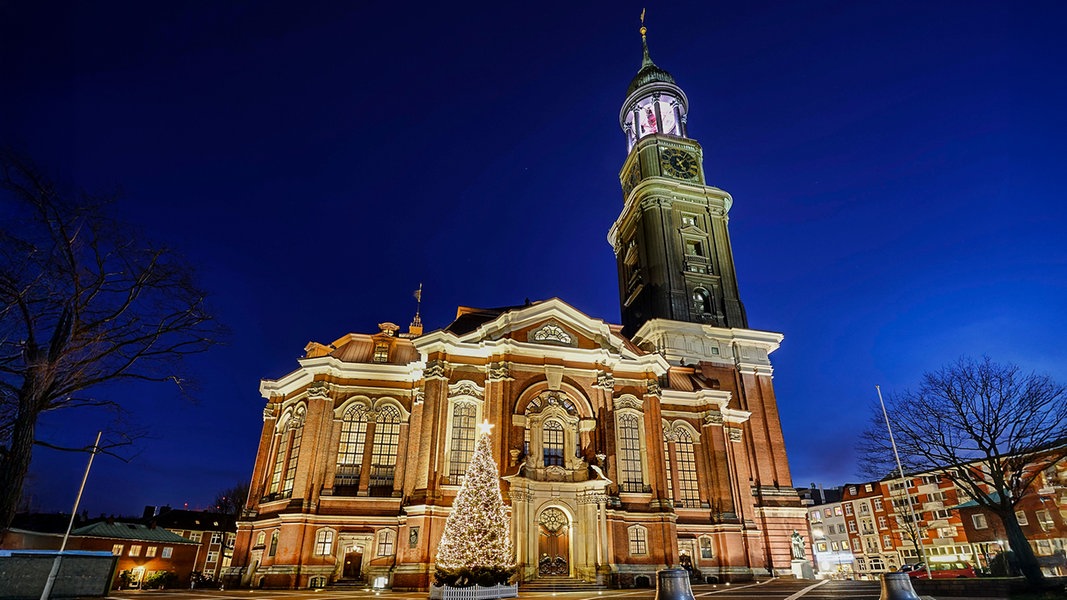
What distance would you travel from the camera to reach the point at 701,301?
149ft

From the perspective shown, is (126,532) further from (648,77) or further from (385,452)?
(648,77)

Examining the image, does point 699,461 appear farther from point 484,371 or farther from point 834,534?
point 834,534

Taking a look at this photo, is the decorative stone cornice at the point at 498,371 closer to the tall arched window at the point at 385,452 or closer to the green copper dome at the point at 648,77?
the tall arched window at the point at 385,452

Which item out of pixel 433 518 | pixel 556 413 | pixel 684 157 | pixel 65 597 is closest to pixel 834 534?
pixel 684 157

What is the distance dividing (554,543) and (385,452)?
10.4 metres

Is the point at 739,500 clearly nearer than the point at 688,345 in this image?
Yes

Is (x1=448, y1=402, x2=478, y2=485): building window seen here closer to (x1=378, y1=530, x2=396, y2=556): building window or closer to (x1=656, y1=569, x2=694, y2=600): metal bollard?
(x1=378, y1=530, x2=396, y2=556): building window

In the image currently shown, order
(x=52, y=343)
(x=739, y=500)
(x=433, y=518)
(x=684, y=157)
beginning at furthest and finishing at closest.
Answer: (x=684, y=157) → (x=739, y=500) → (x=433, y=518) → (x=52, y=343)

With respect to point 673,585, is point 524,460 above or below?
above

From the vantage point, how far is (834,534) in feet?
240

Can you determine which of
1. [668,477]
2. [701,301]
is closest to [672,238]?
[701,301]

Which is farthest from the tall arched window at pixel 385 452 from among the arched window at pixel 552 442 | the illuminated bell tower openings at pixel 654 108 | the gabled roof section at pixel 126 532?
the illuminated bell tower openings at pixel 654 108

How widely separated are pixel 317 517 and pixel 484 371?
11.0 meters

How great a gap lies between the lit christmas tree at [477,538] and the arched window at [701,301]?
26.9 metres
